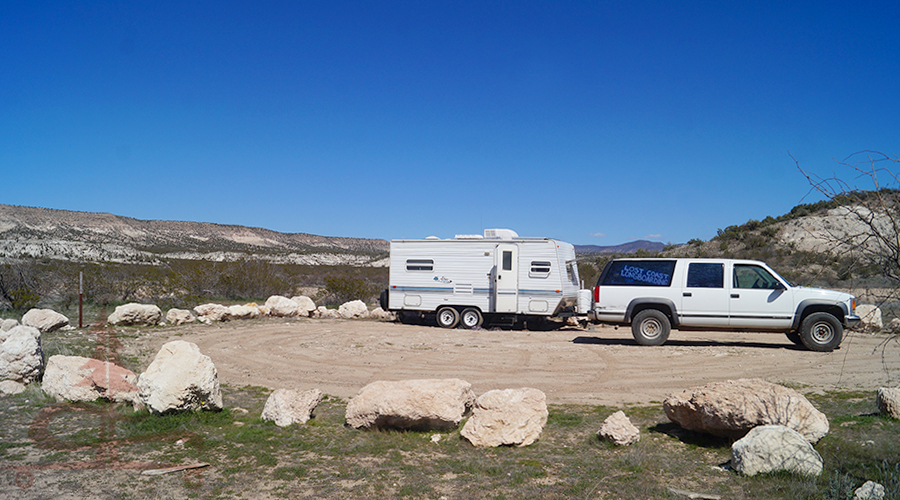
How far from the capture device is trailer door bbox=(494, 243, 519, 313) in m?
16.9

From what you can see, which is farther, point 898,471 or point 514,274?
point 514,274

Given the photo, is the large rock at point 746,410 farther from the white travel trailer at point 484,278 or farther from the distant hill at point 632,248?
the distant hill at point 632,248

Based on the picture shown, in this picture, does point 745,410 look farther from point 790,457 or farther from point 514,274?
point 514,274

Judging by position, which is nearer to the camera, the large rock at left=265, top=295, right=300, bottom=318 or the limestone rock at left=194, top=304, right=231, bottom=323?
the limestone rock at left=194, top=304, right=231, bottom=323

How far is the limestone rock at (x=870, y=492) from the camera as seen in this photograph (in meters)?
3.88

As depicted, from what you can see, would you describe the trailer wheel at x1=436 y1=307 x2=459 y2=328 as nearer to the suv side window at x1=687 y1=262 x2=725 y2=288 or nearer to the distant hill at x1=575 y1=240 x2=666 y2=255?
the suv side window at x1=687 y1=262 x2=725 y2=288

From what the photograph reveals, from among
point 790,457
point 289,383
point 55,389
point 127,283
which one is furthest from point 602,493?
point 127,283

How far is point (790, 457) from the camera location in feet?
15.1

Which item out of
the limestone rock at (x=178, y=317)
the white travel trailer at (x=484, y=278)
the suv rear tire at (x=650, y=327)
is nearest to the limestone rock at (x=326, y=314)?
the white travel trailer at (x=484, y=278)

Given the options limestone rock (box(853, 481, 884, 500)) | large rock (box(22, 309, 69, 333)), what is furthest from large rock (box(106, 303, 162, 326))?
limestone rock (box(853, 481, 884, 500))

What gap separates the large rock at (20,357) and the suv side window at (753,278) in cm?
1314

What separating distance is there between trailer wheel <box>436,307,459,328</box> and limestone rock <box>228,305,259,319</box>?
661cm

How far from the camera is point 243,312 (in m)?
19.5

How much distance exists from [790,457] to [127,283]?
24.1m
